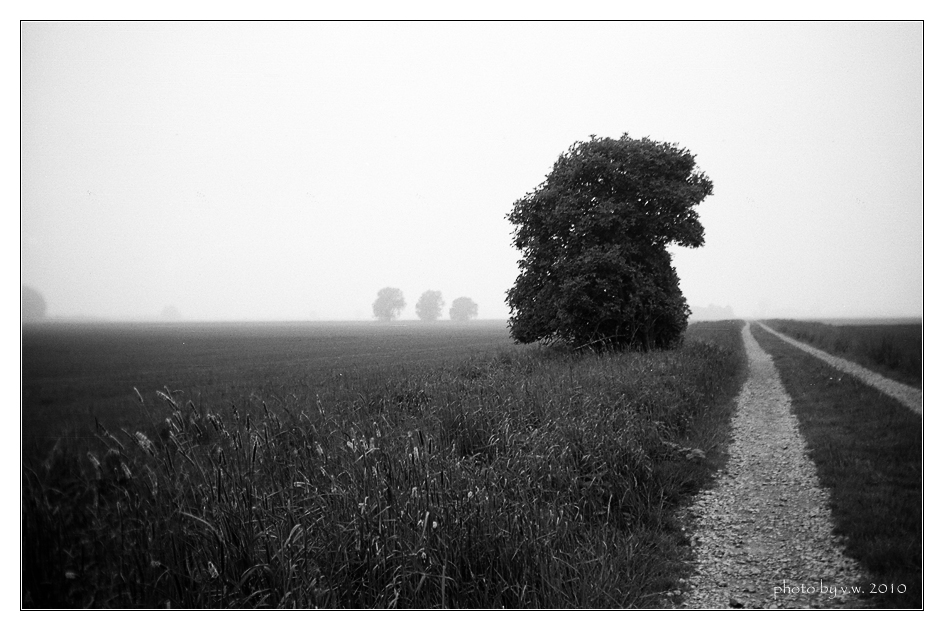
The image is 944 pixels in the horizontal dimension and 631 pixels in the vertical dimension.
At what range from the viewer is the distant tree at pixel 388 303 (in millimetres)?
8227

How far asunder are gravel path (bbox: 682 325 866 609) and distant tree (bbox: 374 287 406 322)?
552 centimetres

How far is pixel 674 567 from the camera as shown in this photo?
4227 mm

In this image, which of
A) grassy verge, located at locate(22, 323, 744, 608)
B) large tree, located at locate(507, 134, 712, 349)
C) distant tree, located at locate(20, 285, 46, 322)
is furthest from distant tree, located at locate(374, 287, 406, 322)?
large tree, located at locate(507, 134, 712, 349)

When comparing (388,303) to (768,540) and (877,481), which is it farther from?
(877,481)

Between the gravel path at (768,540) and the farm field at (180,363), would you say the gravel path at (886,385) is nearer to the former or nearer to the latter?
the gravel path at (768,540)

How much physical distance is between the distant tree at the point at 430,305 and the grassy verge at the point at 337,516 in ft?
10.0

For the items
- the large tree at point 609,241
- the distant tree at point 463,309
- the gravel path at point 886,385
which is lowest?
the gravel path at point 886,385

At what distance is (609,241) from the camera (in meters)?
15.1

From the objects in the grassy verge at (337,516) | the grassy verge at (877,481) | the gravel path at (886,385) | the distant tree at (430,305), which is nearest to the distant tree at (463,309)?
the distant tree at (430,305)

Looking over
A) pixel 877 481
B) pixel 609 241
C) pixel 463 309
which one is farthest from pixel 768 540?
pixel 609 241

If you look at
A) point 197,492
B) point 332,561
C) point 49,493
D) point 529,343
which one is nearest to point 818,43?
point 332,561

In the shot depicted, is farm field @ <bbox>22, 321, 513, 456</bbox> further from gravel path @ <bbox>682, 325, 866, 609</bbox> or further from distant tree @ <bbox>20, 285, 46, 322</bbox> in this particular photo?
gravel path @ <bbox>682, 325, 866, 609</bbox>

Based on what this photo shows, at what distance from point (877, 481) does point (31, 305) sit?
8.87 meters

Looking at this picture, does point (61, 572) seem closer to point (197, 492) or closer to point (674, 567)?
point (197, 492)
